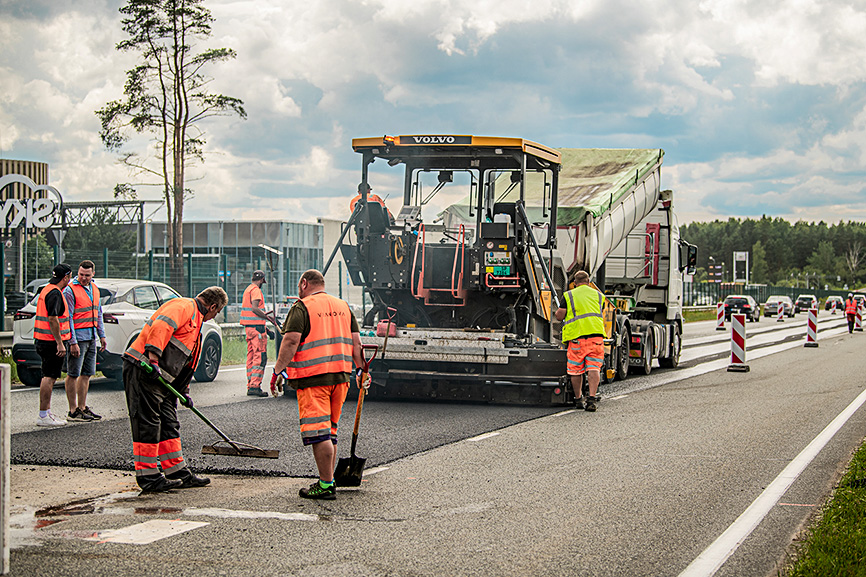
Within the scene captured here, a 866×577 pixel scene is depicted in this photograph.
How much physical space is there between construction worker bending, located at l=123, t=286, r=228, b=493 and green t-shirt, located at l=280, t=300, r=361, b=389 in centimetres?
87

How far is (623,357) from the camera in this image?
16.6m

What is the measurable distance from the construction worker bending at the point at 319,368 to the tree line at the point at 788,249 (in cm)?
16926

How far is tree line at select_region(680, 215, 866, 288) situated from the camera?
6885 inches

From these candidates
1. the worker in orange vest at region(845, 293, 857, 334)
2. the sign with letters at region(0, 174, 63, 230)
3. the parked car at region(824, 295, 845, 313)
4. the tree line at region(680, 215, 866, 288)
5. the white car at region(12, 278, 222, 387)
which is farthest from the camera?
the tree line at region(680, 215, 866, 288)

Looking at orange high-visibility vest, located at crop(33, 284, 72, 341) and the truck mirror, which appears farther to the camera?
the truck mirror

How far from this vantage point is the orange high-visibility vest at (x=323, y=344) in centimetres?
683

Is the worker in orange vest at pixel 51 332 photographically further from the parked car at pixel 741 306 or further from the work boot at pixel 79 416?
the parked car at pixel 741 306

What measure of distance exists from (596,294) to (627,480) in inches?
200

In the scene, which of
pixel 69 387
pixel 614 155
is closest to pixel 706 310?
pixel 614 155

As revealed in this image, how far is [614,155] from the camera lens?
1773 centimetres

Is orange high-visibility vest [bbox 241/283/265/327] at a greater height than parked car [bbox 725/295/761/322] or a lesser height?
greater

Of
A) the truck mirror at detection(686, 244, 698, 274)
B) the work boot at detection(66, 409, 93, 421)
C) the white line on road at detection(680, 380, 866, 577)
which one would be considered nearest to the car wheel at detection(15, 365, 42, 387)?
the work boot at detection(66, 409, 93, 421)

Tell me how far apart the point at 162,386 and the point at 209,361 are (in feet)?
27.8

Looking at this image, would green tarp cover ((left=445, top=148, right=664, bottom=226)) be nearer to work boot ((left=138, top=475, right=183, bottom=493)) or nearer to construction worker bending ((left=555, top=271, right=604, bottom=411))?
construction worker bending ((left=555, top=271, right=604, bottom=411))
